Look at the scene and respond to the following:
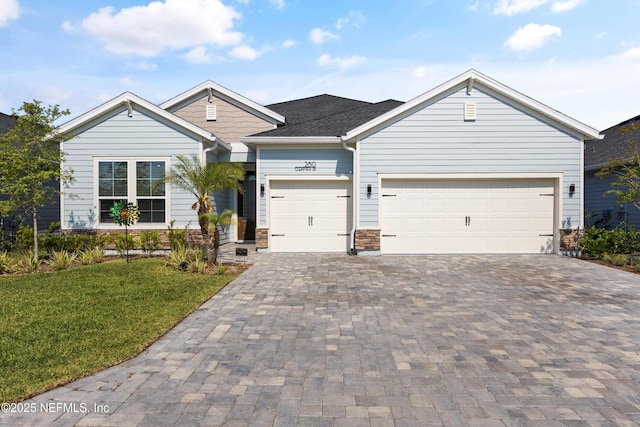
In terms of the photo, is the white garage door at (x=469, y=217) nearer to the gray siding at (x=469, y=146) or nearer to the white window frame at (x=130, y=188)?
the gray siding at (x=469, y=146)

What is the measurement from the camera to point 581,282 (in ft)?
26.8

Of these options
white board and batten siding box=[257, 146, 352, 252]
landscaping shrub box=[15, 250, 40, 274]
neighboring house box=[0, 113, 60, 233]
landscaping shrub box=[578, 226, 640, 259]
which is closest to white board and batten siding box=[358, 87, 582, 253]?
landscaping shrub box=[578, 226, 640, 259]

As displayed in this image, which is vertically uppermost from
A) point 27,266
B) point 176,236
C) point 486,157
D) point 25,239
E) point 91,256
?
point 486,157

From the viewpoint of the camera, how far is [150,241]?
39.0ft

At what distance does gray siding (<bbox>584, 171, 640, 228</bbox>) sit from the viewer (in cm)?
1472

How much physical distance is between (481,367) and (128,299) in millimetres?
5564

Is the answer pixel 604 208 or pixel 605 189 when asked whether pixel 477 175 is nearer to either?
pixel 605 189

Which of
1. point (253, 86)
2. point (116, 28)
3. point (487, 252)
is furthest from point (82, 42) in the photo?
point (487, 252)

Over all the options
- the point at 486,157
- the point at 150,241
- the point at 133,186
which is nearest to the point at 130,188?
the point at 133,186

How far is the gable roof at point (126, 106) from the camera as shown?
11930mm

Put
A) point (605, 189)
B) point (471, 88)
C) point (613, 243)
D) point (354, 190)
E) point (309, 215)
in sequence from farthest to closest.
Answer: point (605, 189)
point (309, 215)
point (354, 190)
point (471, 88)
point (613, 243)

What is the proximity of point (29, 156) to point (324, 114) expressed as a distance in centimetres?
1046

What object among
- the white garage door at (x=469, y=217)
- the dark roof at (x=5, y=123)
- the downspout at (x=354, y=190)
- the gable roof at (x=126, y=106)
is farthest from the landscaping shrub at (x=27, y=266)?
the dark roof at (x=5, y=123)

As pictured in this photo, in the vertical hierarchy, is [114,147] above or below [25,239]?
above
